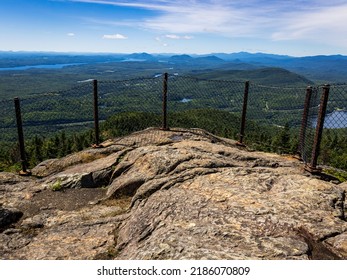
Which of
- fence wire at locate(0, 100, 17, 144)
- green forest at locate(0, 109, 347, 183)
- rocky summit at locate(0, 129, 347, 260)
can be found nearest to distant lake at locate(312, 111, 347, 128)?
rocky summit at locate(0, 129, 347, 260)

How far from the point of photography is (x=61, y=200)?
10430 millimetres

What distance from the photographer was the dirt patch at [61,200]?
990cm

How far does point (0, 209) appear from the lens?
29.9ft

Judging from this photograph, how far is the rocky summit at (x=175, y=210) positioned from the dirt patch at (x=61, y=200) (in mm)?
35

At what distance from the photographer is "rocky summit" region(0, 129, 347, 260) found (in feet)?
20.9

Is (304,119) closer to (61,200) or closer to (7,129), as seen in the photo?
(61,200)

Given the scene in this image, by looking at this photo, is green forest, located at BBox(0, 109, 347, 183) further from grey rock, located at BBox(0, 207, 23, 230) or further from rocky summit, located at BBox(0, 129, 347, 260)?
grey rock, located at BBox(0, 207, 23, 230)

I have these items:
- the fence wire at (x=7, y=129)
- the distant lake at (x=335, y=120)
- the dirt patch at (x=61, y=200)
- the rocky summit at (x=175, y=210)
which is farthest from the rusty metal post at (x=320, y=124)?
the fence wire at (x=7, y=129)

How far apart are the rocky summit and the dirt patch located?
0.03 m

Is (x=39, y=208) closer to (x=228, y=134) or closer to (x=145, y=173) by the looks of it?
(x=145, y=173)

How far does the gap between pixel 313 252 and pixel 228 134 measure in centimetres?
9551

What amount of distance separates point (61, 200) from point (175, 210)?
15.9 ft

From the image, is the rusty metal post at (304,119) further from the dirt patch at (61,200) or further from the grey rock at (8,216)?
the grey rock at (8,216)

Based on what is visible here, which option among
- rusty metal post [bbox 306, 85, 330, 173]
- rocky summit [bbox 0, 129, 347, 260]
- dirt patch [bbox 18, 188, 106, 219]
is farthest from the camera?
dirt patch [bbox 18, 188, 106, 219]
